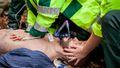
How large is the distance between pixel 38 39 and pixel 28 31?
0.58 ft

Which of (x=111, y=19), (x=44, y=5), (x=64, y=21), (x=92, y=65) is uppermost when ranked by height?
(x=111, y=19)

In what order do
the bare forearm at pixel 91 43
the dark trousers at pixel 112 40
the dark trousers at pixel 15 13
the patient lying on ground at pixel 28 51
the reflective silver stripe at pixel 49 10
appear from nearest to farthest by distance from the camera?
the dark trousers at pixel 112 40 → the bare forearm at pixel 91 43 → the patient lying on ground at pixel 28 51 → the reflective silver stripe at pixel 49 10 → the dark trousers at pixel 15 13

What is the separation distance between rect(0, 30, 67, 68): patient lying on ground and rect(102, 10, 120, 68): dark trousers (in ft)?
1.95

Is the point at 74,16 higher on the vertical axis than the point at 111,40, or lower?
lower

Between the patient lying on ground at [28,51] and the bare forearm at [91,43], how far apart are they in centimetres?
26

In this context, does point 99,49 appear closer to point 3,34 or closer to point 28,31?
point 28,31

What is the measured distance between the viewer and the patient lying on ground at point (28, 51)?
6.50ft

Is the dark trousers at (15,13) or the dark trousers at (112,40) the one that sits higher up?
the dark trousers at (112,40)

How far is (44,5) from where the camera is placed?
7.16ft

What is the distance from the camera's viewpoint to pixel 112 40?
151 centimetres

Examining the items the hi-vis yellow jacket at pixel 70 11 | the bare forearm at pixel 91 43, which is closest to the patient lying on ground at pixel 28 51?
the hi-vis yellow jacket at pixel 70 11

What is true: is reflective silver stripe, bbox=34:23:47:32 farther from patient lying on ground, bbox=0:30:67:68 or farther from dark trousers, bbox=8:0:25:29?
dark trousers, bbox=8:0:25:29

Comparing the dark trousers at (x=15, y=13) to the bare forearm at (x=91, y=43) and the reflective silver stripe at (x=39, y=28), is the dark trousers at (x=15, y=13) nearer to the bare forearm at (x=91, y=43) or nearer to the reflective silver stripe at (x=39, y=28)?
the reflective silver stripe at (x=39, y=28)

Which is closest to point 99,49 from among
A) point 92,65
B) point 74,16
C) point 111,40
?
point 92,65
